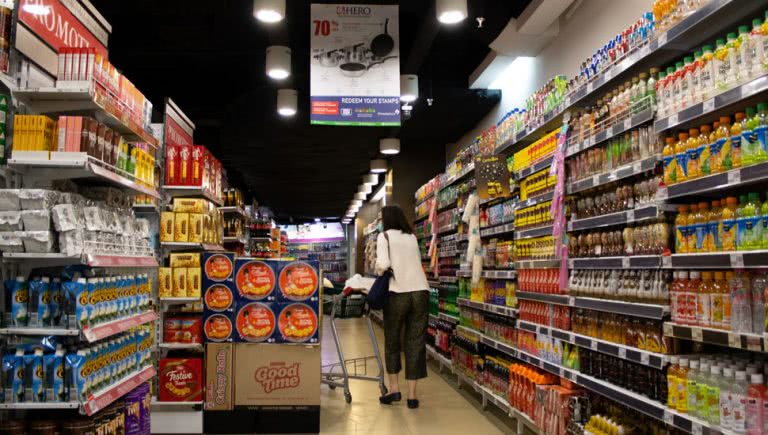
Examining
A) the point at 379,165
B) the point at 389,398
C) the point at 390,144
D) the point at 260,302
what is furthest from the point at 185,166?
the point at 379,165

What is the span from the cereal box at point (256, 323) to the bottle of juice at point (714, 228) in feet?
10.6

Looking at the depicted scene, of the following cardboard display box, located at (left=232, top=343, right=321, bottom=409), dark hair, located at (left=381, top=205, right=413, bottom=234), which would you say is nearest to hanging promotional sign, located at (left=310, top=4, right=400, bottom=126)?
dark hair, located at (left=381, top=205, right=413, bottom=234)

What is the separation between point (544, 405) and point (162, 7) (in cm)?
563

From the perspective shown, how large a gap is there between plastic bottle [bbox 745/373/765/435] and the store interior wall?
9.12ft

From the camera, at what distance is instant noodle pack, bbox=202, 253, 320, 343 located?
4.98 metres

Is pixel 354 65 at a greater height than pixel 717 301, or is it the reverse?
pixel 354 65

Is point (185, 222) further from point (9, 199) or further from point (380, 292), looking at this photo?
point (9, 199)

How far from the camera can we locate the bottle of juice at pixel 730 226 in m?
2.68

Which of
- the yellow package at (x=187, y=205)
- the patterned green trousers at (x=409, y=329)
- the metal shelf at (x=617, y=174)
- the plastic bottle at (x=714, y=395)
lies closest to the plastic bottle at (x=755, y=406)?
the plastic bottle at (x=714, y=395)

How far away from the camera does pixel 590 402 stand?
4.11 metres

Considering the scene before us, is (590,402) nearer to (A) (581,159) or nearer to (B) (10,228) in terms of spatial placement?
(A) (581,159)

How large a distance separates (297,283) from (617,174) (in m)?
2.59

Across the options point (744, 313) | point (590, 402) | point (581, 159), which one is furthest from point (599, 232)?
point (744, 313)

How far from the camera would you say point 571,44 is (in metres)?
5.84
